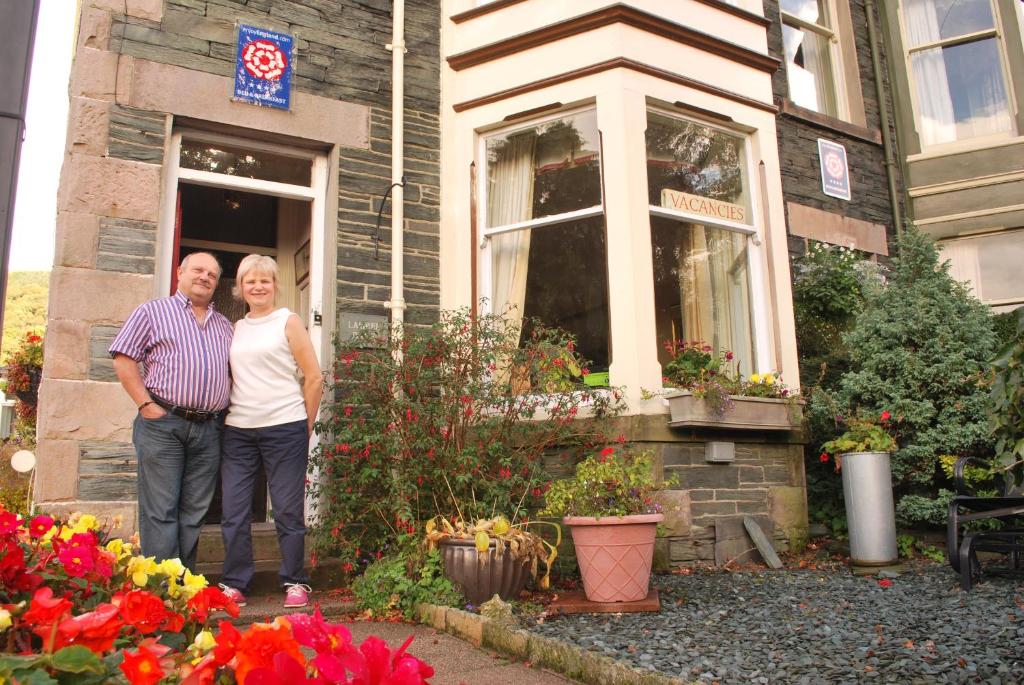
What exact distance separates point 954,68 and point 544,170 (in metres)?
5.70

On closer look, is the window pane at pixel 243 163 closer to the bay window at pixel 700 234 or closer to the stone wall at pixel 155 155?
the stone wall at pixel 155 155

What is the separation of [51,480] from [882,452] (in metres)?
4.98

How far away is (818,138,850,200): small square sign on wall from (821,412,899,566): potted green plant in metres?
3.21

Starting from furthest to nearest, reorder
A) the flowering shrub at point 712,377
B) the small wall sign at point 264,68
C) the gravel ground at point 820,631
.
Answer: the small wall sign at point 264,68 → the flowering shrub at point 712,377 → the gravel ground at point 820,631

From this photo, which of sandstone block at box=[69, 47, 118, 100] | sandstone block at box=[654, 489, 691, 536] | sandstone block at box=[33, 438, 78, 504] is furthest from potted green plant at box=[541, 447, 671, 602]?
sandstone block at box=[69, 47, 118, 100]

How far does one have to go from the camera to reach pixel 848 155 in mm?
8047

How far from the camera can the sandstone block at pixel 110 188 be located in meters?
4.66

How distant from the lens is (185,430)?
3707 millimetres

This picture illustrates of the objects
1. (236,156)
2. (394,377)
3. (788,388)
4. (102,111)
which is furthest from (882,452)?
(102,111)

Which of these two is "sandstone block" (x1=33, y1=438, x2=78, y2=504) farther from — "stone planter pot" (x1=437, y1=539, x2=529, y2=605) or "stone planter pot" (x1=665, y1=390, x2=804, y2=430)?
"stone planter pot" (x1=665, y1=390, x2=804, y2=430)

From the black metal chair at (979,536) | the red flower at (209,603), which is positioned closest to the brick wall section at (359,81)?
the black metal chair at (979,536)

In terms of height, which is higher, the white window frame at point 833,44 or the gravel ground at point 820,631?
the white window frame at point 833,44

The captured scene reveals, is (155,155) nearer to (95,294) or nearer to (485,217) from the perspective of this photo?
(95,294)

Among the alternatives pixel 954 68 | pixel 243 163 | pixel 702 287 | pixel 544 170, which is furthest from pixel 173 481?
pixel 954 68
